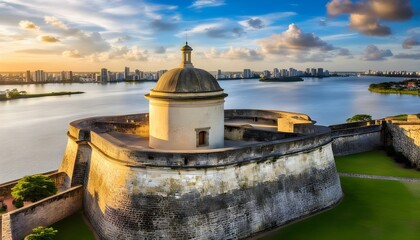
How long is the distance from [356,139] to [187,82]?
14016mm

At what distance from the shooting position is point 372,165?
63.6 ft

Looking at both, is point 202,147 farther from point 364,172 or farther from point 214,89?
point 364,172

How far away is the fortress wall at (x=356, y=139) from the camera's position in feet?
70.8

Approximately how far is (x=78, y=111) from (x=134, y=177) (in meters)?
49.3

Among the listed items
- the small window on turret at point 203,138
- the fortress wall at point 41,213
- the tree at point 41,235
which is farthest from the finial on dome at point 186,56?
the tree at point 41,235

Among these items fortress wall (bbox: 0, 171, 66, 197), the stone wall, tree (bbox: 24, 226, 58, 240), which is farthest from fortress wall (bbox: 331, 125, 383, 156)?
tree (bbox: 24, 226, 58, 240)

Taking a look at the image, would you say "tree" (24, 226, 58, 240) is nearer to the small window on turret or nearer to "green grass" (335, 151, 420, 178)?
the small window on turret

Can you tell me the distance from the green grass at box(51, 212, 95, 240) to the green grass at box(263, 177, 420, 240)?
5.54 m

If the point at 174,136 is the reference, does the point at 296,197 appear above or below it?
below

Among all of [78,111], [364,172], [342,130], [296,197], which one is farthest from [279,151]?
[78,111]

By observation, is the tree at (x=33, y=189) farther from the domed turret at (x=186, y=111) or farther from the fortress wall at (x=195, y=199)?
the domed turret at (x=186, y=111)

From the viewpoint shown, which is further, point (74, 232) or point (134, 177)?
point (74, 232)

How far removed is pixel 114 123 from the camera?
16062 millimetres

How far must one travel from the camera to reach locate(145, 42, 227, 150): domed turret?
12.2m
